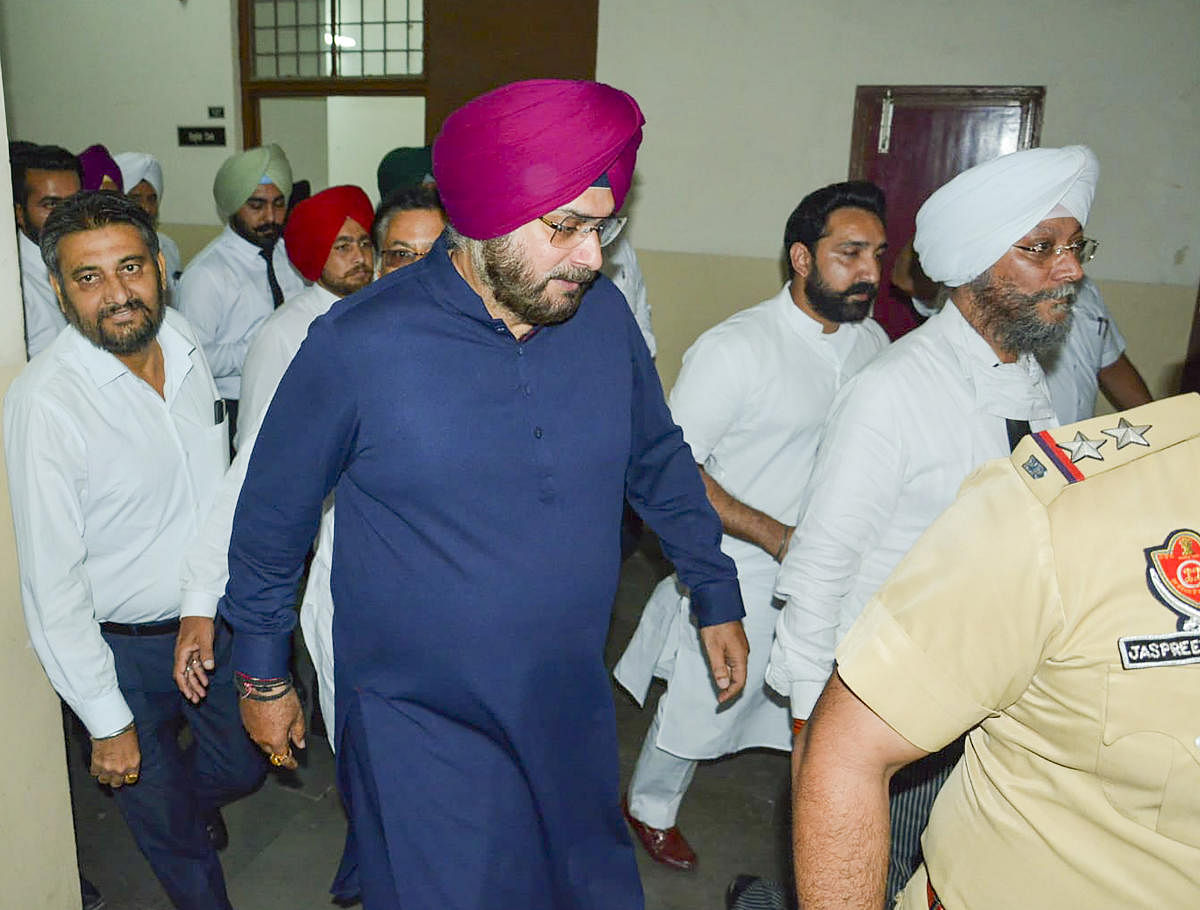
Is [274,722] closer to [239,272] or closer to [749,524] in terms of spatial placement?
[749,524]

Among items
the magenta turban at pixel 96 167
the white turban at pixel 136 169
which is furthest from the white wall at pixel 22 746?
the white turban at pixel 136 169

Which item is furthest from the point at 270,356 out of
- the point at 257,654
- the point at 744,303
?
the point at 744,303

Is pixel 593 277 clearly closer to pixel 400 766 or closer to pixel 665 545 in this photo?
pixel 665 545

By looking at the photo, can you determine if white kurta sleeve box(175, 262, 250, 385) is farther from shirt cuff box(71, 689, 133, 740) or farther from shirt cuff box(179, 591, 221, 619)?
shirt cuff box(71, 689, 133, 740)

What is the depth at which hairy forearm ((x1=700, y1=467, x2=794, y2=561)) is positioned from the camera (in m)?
2.49

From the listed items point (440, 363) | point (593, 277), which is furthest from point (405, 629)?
point (593, 277)

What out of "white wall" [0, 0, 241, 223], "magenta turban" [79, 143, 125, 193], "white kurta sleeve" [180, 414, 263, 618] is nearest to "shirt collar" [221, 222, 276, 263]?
"magenta turban" [79, 143, 125, 193]

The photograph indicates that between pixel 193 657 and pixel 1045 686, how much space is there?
1.78m

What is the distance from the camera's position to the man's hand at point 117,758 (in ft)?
6.68

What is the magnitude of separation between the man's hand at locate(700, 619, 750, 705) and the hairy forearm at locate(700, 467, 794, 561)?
409mm

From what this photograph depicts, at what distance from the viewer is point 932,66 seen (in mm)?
5977

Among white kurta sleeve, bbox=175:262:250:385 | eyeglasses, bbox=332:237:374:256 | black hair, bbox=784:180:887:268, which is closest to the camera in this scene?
black hair, bbox=784:180:887:268

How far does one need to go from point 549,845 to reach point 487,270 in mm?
1132

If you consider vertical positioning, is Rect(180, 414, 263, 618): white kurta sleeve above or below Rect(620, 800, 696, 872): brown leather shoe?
above
